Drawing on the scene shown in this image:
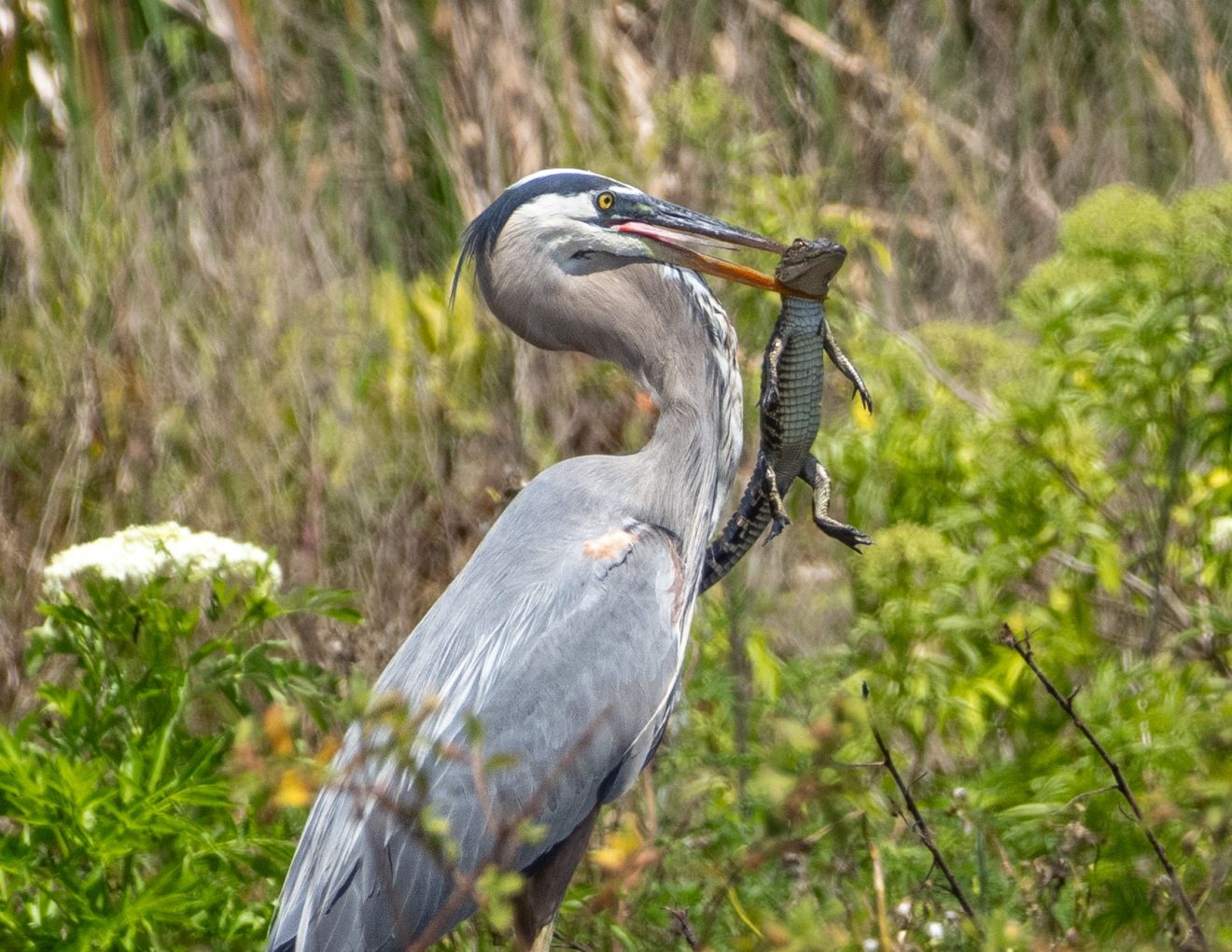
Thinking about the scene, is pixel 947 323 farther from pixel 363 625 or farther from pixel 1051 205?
pixel 1051 205

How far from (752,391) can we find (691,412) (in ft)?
3.27

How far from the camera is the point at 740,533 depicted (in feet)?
9.67

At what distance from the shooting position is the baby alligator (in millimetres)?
2684

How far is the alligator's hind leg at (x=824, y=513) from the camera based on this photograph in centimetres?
268

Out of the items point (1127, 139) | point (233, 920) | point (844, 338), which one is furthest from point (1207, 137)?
point (233, 920)

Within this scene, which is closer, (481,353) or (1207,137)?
(481,353)

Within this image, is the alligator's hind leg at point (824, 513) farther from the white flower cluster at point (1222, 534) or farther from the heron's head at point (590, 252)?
the white flower cluster at point (1222, 534)

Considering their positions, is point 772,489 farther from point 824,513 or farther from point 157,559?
point 157,559

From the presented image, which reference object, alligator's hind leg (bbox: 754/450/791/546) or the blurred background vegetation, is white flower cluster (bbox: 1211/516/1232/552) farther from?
alligator's hind leg (bbox: 754/450/791/546)

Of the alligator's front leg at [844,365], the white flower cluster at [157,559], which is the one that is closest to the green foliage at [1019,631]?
the alligator's front leg at [844,365]

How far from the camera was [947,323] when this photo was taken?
428 cm

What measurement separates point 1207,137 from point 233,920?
514cm

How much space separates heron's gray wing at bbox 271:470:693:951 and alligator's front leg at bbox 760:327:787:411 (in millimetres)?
440

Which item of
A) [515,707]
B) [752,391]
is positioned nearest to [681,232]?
[515,707]
